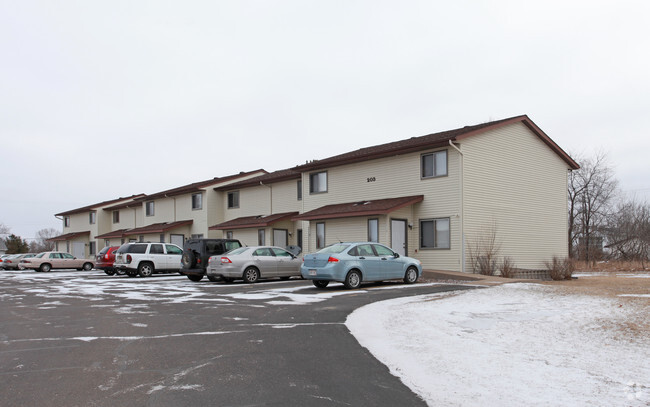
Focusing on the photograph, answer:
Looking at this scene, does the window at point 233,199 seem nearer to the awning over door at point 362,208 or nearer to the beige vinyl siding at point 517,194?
the awning over door at point 362,208

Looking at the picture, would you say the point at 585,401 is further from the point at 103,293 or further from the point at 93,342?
the point at 103,293

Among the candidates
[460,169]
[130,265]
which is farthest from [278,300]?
[130,265]

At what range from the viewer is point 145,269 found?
26.6 meters

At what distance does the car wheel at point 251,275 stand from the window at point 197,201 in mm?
21130

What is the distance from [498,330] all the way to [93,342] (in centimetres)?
658

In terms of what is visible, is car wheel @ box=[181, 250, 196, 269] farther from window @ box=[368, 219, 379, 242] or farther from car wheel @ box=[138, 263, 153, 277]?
window @ box=[368, 219, 379, 242]

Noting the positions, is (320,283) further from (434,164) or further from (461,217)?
(434,164)

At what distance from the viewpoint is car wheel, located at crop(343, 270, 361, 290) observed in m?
16.8

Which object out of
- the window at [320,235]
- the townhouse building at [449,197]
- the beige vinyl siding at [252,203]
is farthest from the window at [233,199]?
the window at [320,235]

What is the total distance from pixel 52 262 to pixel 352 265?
29968mm

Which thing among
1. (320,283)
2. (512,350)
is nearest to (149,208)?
(320,283)

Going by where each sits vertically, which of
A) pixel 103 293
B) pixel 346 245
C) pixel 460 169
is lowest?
pixel 103 293

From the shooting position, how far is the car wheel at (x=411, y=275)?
1855 centimetres

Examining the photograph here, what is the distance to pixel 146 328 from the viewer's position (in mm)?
9992
